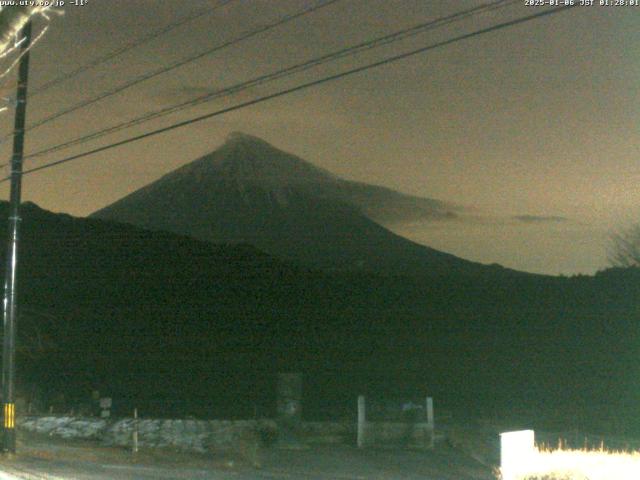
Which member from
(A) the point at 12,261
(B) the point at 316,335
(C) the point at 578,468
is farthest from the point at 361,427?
(B) the point at 316,335

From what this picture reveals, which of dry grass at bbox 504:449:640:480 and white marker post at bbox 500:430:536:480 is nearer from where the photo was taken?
dry grass at bbox 504:449:640:480

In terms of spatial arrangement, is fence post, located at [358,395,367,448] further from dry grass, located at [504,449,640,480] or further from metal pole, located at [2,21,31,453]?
dry grass, located at [504,449,640,480]

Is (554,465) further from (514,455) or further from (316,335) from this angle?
(316,335)

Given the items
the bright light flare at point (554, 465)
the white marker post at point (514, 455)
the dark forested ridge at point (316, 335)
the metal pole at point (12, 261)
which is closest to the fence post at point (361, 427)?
the metal pole at point (12, 261)

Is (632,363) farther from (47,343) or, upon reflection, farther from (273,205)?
(273,205)

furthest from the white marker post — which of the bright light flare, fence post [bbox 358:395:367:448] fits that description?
fence post [bbox 358:395:367:448]

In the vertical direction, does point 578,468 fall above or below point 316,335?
below

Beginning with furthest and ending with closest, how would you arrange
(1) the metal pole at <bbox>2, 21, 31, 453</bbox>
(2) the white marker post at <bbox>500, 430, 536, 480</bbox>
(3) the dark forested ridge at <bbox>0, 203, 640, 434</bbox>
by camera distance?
(3) the dark forested ridge at <bbox>0, 203, 640, 434</bbox>, (1) the metal pole at <bbox>2, 21, 31, 453</bbox>, (2) the white marker post at <bbox>500, 430, 536, 480</bbox>
